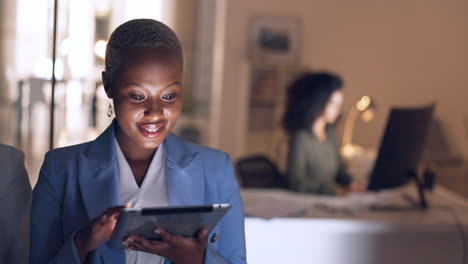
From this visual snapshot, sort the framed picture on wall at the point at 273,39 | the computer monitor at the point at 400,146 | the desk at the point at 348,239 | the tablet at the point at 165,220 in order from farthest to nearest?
the framed picture on wall at the point at 273,39 → the computer monitor at the point at 400,146 → the desk at the point at 348,239 → the tablet at the point at 165,220

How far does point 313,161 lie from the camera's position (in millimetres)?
3848

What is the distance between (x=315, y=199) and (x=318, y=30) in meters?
5.12

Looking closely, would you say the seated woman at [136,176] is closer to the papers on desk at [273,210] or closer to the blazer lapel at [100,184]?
the blazer lapel at [100,184]

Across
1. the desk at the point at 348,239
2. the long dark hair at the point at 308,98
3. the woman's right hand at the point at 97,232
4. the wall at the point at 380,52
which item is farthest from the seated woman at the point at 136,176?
the wall at the point at 380,52

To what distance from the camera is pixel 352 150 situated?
4.86 metres

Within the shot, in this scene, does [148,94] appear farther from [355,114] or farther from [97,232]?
[355,114]

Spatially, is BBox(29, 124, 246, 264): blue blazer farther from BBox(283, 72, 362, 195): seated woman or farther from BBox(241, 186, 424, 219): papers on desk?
BBox(283, 72, 362, 195): seated woman

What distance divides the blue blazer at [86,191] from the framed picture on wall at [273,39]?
6132 mm

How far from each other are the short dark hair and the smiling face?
12 millimetres

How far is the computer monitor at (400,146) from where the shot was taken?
7.77ft

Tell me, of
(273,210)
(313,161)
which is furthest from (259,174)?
(273,210)

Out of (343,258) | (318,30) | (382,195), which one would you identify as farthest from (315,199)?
(318,30)

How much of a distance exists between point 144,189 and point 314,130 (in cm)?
287

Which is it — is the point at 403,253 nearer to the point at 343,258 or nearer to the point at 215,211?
the point at 343,258
